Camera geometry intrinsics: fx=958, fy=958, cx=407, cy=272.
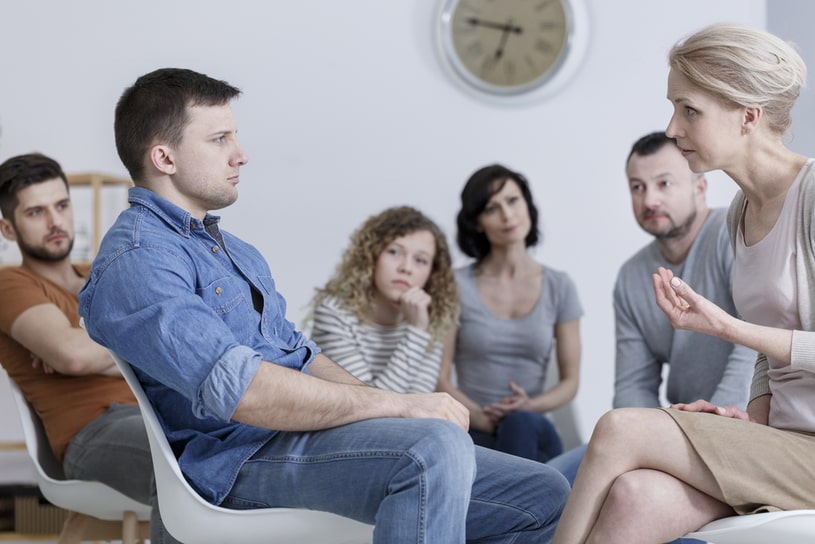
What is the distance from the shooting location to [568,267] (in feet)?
12.0

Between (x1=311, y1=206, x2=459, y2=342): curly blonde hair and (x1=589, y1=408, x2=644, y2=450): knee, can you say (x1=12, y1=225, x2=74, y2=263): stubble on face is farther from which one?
(x1=589, y1=408, x2=644, y2=450): knee

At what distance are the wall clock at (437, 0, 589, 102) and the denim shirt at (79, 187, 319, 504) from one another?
2144mm

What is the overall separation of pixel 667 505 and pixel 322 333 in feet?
4.44

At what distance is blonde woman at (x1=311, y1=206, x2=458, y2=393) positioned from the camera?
2.54 metres

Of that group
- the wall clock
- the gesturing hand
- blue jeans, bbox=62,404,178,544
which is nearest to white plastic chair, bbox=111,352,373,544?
blue jeans, bbox=62,404,178,544

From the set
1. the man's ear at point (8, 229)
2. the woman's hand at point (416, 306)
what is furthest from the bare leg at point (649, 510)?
the man's ear at point (8, 229)

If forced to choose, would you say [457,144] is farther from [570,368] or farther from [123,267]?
[123,267]

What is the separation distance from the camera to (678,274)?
245 centimetres

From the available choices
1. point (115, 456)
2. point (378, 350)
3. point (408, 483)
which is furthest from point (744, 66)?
point (115, 456)

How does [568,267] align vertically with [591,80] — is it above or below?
below

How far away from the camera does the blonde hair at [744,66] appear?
1.45 meters

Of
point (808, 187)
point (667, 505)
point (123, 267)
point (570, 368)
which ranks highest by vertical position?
point (808, 187)

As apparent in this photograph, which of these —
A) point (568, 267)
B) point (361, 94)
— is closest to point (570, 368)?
point (568, 267)

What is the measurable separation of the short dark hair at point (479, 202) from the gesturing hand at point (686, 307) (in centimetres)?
150
